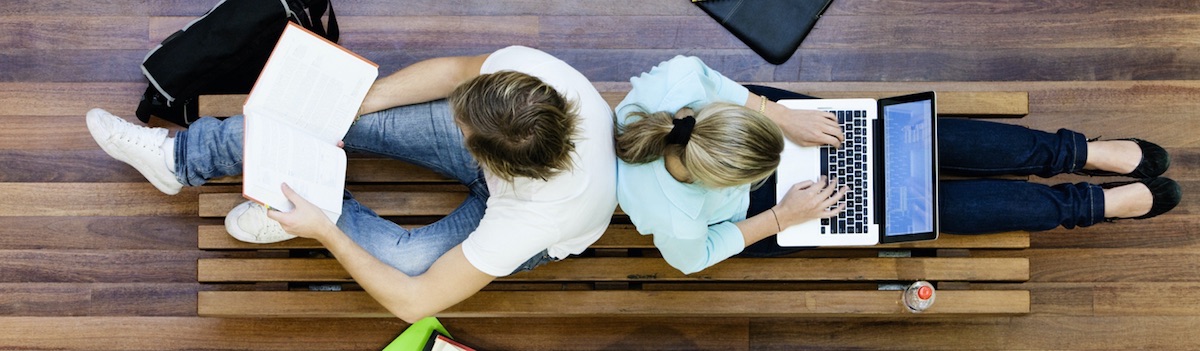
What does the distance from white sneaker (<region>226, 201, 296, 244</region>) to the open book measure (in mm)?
280

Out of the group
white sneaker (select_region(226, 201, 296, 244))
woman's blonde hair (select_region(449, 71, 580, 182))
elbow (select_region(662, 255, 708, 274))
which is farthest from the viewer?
white sneaker (select_region(226, 201, 296, 244))

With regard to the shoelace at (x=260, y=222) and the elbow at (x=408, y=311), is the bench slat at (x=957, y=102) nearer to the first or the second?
the shoelace at (x=260, y=222)

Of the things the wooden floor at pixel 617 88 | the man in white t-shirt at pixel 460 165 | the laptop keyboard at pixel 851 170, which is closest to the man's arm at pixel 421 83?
the man in white t-shirt at pixel 460 165

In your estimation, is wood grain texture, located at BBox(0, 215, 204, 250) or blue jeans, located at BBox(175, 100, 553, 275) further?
wood grain texture, located at BBox(0, 215, 204, 250)

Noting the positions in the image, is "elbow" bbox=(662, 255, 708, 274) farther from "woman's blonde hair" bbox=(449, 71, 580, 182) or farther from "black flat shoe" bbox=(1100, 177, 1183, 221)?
"black flat shoe" bbox=(1100, 177, 1183, 221)

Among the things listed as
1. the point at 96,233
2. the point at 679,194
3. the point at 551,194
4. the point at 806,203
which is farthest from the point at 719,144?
the point at 96,233

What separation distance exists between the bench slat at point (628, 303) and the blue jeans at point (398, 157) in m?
0.17

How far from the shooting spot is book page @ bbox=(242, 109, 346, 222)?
163cm

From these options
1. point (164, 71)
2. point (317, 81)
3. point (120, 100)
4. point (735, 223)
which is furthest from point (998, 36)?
point (120, 100)

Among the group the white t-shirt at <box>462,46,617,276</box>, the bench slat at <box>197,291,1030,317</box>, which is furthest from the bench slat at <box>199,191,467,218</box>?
the white t-shirt at <box>462,46,617,276</box>

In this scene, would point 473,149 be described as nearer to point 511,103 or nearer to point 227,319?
point 511,103

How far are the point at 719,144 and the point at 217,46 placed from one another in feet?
4.38

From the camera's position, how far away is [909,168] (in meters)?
1.87

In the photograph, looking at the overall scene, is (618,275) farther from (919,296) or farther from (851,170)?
(919,296)
